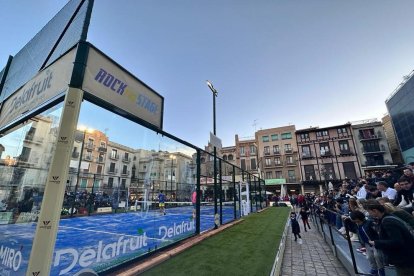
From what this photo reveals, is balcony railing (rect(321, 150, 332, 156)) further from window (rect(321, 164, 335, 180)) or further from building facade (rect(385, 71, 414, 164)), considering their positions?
building facade (rect(385, 71, 414, 164))

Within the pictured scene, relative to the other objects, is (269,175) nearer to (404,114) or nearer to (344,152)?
(344,152)

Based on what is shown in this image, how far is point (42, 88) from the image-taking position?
335 cm

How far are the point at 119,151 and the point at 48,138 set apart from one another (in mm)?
8676

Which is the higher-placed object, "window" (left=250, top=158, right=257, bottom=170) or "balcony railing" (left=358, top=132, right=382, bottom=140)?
"balcony railing" (left=358, top=132, right=382, bottom=140)

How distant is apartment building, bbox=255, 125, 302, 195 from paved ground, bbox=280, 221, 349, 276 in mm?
34372

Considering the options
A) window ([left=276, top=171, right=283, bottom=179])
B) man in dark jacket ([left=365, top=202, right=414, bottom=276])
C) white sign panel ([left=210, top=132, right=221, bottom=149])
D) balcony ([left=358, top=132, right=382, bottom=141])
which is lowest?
man in dark jacket ([left=365, top=202, right=414, bottom=276])

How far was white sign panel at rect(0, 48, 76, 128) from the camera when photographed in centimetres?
298

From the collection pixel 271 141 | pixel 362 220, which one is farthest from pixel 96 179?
pixel 271 141

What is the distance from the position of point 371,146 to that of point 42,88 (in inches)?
1842

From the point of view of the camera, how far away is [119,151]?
11969 millimetres

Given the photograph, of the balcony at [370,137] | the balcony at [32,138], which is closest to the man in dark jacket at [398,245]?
the balcony at [32,138]

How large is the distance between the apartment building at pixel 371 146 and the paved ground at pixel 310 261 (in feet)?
122

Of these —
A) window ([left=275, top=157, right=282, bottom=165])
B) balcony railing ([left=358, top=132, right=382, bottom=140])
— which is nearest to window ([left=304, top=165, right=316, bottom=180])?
window ([left=275, top=157, right=282, bottom=165])

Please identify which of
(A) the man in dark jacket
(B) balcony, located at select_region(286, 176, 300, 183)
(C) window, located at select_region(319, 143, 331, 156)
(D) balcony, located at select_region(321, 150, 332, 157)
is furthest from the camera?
(B) balcony, located at select_region(286, 176, 300, 183)
